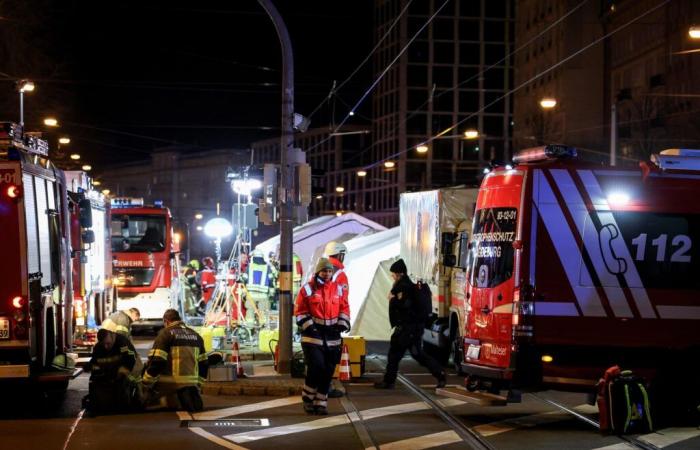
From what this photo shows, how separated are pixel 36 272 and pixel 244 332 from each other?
10755 millimetres

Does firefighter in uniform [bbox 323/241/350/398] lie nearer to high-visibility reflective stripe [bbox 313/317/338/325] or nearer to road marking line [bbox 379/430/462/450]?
high-visibility reflective stripe [bbox 313/317/338/325]

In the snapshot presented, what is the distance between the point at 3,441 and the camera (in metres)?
12.2

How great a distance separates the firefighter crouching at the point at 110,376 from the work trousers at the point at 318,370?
211cm

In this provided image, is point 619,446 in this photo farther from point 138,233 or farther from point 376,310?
point 138,233

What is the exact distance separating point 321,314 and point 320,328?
0.55 feet

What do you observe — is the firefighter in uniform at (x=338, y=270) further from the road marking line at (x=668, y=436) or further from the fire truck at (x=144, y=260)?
the fire truck at (x=144, y=260)

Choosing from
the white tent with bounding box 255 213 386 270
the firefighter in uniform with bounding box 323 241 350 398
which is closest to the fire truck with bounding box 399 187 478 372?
the firefighter in uniform with bounding box 323 241 350 398

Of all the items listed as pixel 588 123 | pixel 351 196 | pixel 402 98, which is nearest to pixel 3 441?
pixel 588 123

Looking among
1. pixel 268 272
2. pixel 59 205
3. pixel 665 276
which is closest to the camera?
pixel 665 276

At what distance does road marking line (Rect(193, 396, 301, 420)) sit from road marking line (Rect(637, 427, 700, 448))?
4886 millimetres

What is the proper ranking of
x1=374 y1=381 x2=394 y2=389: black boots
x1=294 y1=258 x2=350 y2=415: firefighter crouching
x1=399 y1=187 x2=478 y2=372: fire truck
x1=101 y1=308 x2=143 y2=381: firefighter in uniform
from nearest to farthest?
x1=294 y1=258 x2=350 y2=415: firefighter crouching → x1=101 y1=308 x2=143 y2=381: firefighter in uniform → x1=374 y1=381 x2=394 y2=389: black boots → x1=399 y1=187 x2=478 y2=372: fire truck

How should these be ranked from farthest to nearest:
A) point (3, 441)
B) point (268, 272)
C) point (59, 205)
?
point (268, 272)
point (59, 205)
point (3, 441)

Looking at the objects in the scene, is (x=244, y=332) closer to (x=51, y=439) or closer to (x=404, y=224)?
(x=404, y=224)

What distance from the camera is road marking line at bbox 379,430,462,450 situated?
39.3ft
